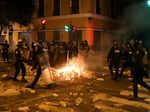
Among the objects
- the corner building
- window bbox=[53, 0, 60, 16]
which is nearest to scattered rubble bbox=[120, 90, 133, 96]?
the corner building

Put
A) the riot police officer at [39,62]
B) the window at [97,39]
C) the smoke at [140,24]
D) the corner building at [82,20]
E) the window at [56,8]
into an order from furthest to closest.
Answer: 1. the window at [56,8]
2. the window at [97,39]
3. the corner building at [82,20]
4. the smoke at [140,24]
5. the riot police officer at [39,62]

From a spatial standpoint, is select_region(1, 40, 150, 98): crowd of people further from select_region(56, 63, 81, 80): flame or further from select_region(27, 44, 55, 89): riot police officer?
select_region(56, 63, 81, 80): flame

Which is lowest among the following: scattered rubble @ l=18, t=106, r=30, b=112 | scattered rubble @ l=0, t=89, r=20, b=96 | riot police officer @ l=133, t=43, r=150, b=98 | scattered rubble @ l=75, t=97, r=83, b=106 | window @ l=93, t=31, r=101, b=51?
scattered rubble @ l=75, t=97, r=83, b=106

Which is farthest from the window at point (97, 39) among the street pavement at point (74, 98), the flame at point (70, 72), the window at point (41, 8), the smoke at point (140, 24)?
the street pavement at point (74, 98)

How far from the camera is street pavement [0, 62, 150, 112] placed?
17.0 feet

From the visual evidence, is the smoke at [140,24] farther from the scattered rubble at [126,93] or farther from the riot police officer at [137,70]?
the riot police officer at [137,70]

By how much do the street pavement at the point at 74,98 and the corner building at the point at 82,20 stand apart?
10957mm

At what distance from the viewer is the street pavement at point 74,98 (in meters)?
5.19

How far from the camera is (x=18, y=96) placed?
6270 millimetres

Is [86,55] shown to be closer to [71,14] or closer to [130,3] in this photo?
[71,14]

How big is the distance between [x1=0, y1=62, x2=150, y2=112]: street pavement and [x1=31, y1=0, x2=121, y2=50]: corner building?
11.0 metres

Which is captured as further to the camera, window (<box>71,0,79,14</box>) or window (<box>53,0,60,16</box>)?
window (<box>53,0,60,16</box>)

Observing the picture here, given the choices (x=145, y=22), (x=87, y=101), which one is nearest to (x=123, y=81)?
(x=87, y=101)

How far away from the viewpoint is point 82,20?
732 inches
